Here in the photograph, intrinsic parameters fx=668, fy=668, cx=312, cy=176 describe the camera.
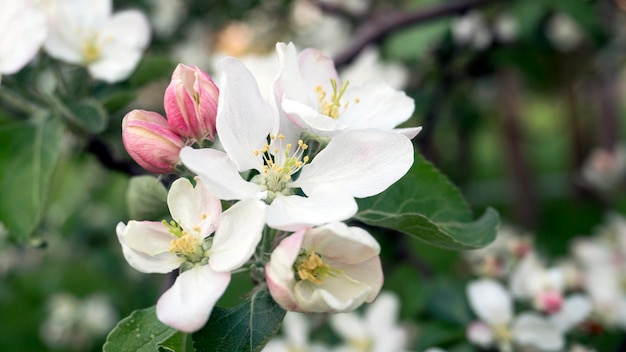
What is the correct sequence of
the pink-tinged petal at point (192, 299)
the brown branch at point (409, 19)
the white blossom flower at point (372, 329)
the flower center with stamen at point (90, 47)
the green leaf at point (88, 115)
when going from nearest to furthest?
the pink-tinged petal at point (192, 299)
the green leaf at point (88, 115)
the flower center with stamen at point (90, 47)
the white blossom flower at point (372, 329)
the brown branch at point (409, 19)

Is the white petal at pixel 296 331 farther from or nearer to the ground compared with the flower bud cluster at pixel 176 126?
nearer to the ground

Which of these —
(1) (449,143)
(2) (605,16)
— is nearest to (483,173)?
(1) (449,143)

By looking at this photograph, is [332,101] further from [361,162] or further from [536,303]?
[536,303]

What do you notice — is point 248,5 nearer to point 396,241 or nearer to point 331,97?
point 396,241

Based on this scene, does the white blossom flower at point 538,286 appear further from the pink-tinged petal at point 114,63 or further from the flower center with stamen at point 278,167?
the pink-tinged petal at point 114,63

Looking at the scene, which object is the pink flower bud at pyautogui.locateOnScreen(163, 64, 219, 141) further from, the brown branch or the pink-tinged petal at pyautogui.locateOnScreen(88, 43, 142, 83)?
the brown branch

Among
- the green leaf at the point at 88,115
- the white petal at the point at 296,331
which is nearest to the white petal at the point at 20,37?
the green leaf at the point at 88,115

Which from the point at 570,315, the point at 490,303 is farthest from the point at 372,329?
Answer: the point at 570,315
